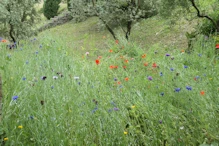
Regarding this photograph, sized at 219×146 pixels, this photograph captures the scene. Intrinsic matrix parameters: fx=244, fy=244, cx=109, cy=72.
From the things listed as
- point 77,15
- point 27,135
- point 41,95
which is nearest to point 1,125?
point 27,135

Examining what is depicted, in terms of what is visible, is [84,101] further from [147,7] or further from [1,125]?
[147,7]

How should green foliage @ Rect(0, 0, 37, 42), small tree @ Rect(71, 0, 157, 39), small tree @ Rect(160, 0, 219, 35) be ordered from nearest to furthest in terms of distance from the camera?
small tree @ Rect(160, 0, 219, 35) < small tree @ Rect(71, 0, 157, 39) < green foliage @ Rect(0, 0, 37, 42)

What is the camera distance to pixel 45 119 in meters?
2.24

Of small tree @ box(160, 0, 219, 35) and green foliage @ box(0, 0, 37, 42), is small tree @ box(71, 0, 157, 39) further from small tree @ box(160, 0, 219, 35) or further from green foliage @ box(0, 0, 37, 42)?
green foliage @ box(0, 0, 37, 42)

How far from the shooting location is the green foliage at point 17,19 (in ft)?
35.2

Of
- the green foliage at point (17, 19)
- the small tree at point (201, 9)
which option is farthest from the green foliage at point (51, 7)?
the small tree at point (201, 9)

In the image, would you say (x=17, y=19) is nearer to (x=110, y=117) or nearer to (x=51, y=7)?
(x=110, y=117)

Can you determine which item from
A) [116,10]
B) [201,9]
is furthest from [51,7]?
[201,9]

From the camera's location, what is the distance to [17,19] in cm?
1108

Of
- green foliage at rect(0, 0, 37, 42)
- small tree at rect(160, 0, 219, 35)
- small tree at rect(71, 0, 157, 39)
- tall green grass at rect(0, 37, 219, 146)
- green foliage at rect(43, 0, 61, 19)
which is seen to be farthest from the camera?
green foliage at rect(43, 0, 61, 19)

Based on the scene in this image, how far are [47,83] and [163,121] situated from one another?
1571 millimetres

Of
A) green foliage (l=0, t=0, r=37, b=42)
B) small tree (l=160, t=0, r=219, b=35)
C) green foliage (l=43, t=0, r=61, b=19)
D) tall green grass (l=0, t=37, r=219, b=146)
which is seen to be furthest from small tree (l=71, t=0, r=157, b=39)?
green foliage (l=43, t=0, r=61, b=19)

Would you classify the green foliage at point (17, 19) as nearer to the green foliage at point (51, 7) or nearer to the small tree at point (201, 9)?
the small tree at point (201, 9)

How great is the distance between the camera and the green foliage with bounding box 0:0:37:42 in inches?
422
